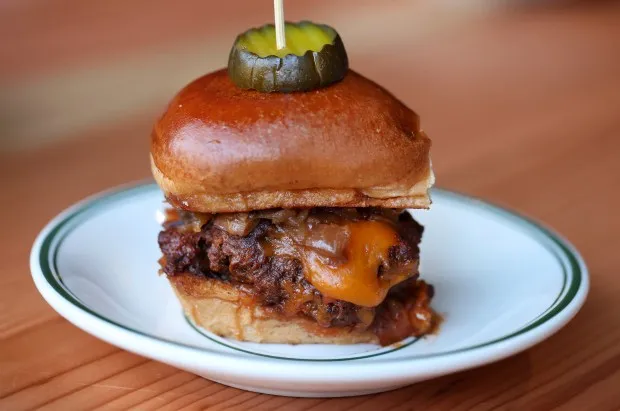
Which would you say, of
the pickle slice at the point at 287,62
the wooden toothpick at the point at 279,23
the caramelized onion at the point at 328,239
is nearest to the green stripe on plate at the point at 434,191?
the caramelized onion at the point at 328,239

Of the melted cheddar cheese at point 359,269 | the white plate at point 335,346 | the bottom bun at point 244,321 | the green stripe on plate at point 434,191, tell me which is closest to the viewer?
the white plate at point 335,346

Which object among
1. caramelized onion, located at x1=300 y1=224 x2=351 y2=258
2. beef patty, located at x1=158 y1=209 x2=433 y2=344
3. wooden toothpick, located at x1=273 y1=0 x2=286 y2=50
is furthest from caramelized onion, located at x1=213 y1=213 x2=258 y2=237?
wooden toothpick, located at x1=273 y1=0 x2=286 y2=50

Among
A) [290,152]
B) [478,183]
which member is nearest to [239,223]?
[290,152]

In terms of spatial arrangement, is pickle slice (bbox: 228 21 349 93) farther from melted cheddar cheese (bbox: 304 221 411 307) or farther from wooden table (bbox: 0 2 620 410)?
wooden table (bbox: 0 2 620 410)

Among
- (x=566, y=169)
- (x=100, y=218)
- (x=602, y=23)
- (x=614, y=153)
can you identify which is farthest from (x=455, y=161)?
(x=602, y=23)

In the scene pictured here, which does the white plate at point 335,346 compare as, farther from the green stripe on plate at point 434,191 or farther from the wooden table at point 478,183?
the wooden table at point 478,183

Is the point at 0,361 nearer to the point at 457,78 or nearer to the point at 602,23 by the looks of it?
the point at 457,78
